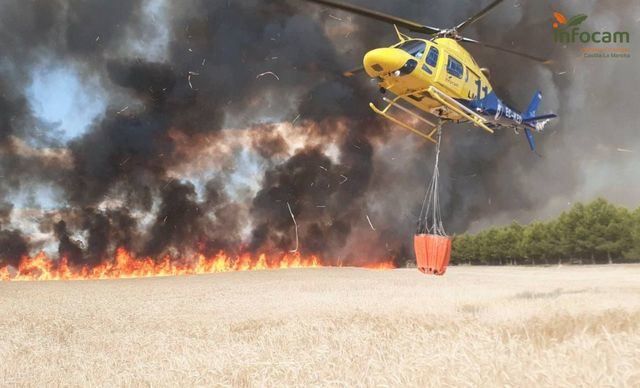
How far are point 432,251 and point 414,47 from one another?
6203mm

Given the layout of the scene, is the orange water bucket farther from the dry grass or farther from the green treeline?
the green treeline

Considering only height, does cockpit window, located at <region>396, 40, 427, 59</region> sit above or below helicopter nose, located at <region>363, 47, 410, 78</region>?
above

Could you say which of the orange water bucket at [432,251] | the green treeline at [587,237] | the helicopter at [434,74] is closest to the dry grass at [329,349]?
the orange water bucket at [432,251]

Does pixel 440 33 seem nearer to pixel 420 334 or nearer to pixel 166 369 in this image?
pixel 420 334

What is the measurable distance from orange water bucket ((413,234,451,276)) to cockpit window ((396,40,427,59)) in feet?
17.9

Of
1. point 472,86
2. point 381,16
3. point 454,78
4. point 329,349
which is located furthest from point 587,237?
point 329,349

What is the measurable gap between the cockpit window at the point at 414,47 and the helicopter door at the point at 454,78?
3.65 ft

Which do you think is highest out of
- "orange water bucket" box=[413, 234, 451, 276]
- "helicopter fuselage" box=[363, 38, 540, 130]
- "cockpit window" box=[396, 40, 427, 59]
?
"cockpit window" box=[396, 40, 427, 59]

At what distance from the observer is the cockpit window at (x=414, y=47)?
1738cm

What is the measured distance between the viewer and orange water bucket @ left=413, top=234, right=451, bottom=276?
17281 mm

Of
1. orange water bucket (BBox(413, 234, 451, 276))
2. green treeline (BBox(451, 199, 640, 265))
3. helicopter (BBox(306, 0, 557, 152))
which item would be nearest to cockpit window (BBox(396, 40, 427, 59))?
helicopter (BBox(306, 0, 557, 152))

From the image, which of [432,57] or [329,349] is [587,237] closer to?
[432,57]

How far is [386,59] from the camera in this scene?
16797 millimetres

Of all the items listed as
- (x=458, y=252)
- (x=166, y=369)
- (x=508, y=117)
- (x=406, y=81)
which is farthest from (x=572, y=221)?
(x=166, y=369)
